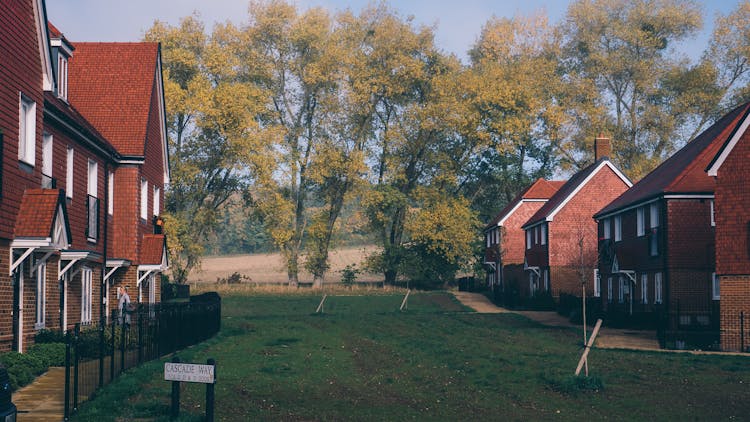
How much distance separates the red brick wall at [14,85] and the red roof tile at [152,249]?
38.9 ft

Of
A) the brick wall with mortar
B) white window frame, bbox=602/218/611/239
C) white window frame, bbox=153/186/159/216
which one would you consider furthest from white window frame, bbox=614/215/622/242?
white window frame, bbox=153/186/159/216

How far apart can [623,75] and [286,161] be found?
29.3m

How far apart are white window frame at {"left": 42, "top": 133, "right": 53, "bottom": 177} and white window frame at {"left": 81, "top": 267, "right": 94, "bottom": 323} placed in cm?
510

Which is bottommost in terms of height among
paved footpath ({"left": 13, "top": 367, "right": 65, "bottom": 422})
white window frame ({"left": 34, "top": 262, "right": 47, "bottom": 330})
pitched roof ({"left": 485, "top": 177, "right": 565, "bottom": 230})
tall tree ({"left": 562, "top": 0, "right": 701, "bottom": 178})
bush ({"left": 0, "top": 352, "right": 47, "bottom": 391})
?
paved footpath ({"left": 13, "top": 367, "right": 65, "bottom": 422})

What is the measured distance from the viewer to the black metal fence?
1684 centimetres

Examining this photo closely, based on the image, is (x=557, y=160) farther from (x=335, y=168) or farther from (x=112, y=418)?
(x=112, y=418)

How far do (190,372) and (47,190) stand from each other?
30.7 ft

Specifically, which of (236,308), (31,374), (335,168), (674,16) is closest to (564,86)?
(674,16)

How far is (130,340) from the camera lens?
22.2 meters

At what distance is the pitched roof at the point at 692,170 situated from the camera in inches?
1341

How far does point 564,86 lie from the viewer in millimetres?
73188

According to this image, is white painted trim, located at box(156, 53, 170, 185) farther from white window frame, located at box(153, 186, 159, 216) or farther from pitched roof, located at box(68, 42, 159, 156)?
white window frame, located at box(153, 186, 159, 216)

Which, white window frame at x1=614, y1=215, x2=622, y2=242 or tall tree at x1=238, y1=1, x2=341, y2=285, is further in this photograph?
Answer: tall tree at x1=238, y1=1, x2=341, y2=285

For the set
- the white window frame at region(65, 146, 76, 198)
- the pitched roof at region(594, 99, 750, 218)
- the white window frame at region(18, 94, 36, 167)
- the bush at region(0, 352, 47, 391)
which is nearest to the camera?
the bush at region(0, 352, 47, 391)
